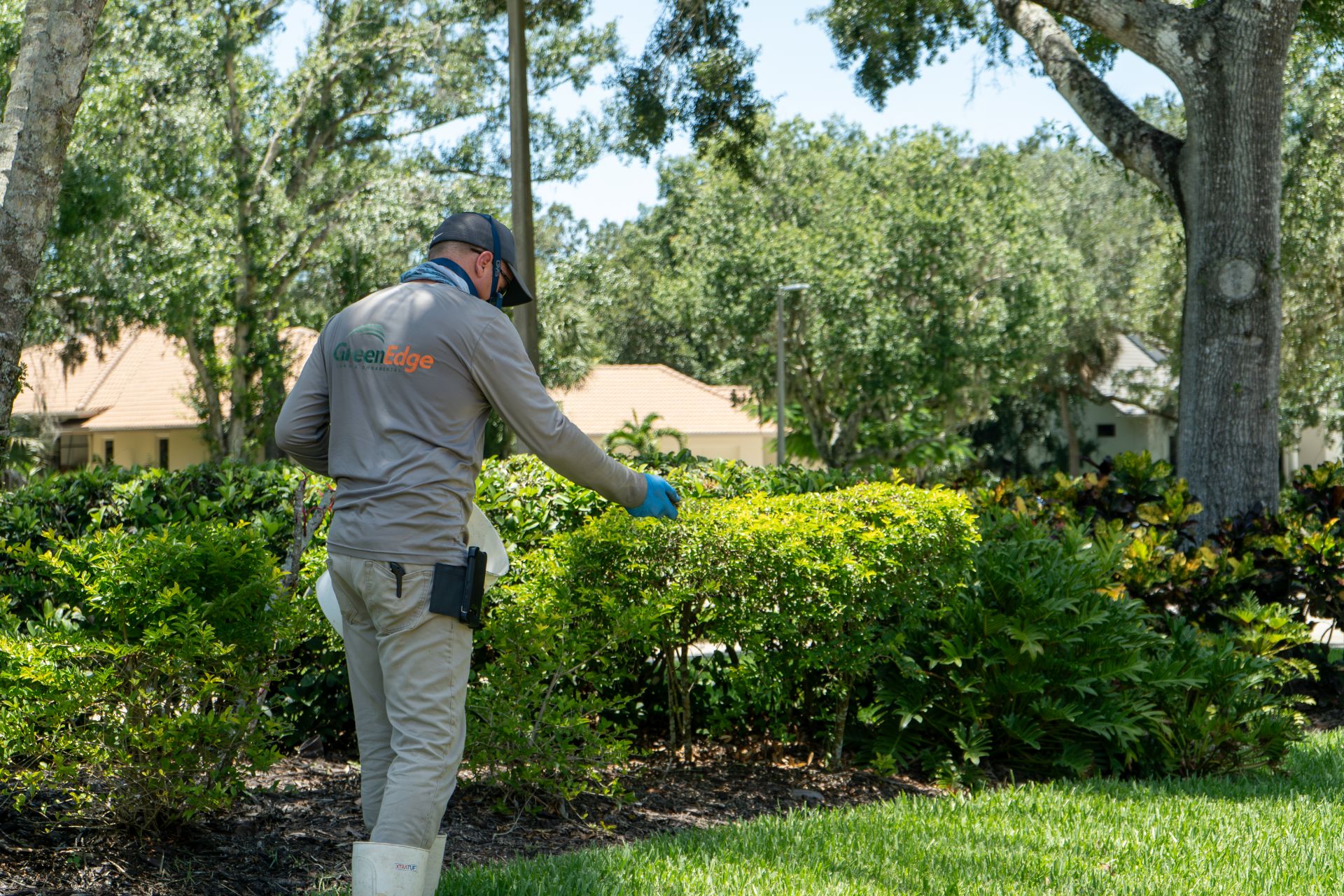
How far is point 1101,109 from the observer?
10.0 m

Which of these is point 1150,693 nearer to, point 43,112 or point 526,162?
point 43,112

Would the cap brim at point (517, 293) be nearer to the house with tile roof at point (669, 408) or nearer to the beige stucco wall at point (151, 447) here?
the beige stucco wall at point (151, 447)

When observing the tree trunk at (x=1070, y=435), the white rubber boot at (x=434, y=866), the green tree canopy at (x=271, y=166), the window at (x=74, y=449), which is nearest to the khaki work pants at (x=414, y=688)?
the white rubber boot at (x=434, y=866)

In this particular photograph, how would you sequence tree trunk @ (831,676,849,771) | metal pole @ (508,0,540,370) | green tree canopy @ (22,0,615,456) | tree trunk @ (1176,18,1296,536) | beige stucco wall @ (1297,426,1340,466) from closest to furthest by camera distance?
tree trunk @ (831,676,849,771) < tree trunk @ (1176,18,1296,536) < metal pole @ (508,0,540,370) < green tree canopy @ (22,0,615,456) < beige stucco wall @ (1297,426,1340,466)

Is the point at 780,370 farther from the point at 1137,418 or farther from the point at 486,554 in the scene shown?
the point at 486,554

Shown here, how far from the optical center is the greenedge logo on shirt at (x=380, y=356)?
3.32 meters

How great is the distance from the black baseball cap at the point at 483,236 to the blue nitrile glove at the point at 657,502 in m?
0.67

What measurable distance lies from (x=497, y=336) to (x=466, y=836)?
83.2 inches

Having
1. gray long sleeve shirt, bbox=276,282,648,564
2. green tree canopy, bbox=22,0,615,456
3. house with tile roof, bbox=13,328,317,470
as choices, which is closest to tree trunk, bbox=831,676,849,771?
gray long sleeve shirt, bbox=276,282,648,564

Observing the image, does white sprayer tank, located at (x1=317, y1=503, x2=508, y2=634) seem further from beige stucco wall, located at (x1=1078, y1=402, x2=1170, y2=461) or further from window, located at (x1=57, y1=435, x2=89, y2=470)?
beige stucco wall, located at (x1=1078, y1=402, x2=1170, y2=461)

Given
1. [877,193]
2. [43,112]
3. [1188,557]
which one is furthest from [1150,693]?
[877,193]

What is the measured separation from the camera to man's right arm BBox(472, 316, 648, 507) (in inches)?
132

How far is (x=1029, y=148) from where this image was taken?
101ft

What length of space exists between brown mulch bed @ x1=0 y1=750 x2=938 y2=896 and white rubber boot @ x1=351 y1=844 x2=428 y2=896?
29.9 inches
